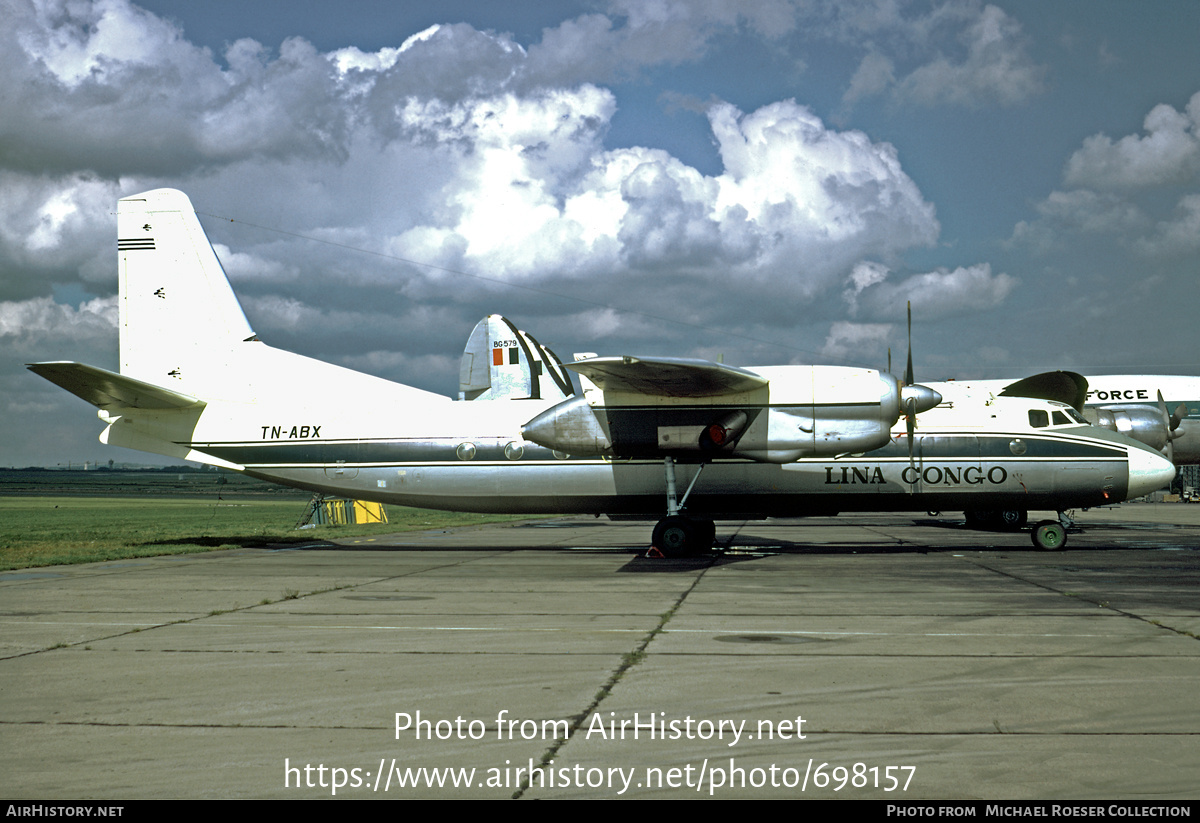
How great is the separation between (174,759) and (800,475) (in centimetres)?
1742

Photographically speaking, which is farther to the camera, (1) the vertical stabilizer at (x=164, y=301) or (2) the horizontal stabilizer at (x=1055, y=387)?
(2) the horizontal stabilizer at (x=1055, y=387)

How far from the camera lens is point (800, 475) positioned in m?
21.2

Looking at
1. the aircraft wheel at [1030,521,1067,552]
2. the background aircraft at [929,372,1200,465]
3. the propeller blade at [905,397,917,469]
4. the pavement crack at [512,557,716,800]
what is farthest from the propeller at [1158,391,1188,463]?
the pavement crack at [512,557,716,800]

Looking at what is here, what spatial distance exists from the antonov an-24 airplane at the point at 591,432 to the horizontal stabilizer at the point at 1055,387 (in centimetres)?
674

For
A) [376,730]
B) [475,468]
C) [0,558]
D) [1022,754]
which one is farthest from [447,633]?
[0,558]

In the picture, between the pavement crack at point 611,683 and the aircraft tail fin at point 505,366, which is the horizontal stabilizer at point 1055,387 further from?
the pavement crack at point 611,683

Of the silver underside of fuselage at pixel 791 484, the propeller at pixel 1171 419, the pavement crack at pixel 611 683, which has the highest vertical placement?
the propeller at pixel 1171 419

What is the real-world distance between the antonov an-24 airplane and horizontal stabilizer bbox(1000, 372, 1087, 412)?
6.74 m

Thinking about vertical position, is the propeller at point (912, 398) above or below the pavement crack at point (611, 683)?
above

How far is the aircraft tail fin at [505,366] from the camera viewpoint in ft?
106

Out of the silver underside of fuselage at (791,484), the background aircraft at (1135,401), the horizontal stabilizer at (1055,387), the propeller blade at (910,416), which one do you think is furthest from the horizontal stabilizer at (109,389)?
the horizontal stabilizer at (1055,387)

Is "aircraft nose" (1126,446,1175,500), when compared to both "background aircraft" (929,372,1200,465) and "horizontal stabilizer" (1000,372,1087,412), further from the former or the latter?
"horizontal stabilizer" (1000,372,1087,412)

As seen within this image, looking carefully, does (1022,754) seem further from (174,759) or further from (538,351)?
(538,351)

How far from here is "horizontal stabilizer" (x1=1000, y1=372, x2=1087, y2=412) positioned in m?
27.9
